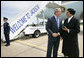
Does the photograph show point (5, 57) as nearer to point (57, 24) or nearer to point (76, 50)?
point (57, 24)

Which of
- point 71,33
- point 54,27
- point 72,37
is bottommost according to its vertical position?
point 72,37

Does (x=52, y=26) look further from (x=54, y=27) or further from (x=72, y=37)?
(x=72, y=37)

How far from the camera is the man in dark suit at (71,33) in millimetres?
2641

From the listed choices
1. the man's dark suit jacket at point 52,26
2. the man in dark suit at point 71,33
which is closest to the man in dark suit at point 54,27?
the man's dark suit jacket at point 52,26

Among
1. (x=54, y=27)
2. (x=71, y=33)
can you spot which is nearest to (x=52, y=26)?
(x=54, y=27)

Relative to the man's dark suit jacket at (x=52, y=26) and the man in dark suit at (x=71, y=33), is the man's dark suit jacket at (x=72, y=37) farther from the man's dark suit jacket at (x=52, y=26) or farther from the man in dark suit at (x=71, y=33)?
the man's dark suit jacket at (x=52, y=26)

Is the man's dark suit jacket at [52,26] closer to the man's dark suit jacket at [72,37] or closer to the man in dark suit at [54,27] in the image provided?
the man in dark suit at [54,27]

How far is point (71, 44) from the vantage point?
107 inches

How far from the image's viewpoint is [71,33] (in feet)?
8.71

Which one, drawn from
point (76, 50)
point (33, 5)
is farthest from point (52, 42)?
point (33, 5)

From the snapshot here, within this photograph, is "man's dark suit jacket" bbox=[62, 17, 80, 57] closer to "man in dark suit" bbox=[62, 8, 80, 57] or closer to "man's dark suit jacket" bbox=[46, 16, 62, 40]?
"man in dark suit" bbox=[62, 8, 80, 57]

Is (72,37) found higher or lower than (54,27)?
lower

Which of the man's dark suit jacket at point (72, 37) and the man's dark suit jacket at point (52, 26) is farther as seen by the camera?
the man's dark suit jacket at point (52, 26)

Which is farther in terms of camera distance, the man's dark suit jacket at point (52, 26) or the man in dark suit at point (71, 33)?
the man's dark suit jacket at point (52, 26)
